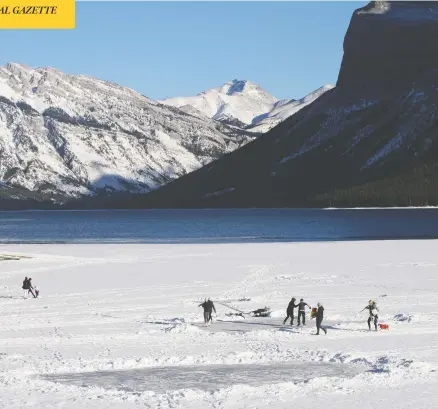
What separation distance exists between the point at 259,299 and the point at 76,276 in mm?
24082

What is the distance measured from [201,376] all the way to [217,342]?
7064mm

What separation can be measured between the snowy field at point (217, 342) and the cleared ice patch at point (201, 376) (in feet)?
0.15

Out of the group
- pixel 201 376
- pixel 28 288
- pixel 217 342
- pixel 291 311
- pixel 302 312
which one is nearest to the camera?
pixel 201 376

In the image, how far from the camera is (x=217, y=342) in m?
37.8

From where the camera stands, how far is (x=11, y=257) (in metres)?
90.6

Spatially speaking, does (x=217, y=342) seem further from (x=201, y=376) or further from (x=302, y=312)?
(x=201, y=376)

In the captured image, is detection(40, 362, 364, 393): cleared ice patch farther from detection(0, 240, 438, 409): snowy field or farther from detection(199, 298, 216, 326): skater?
detection(199, 298, 216, 326): skater

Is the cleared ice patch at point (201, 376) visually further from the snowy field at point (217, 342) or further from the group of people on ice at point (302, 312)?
the group of people on ice at point (302, 312)

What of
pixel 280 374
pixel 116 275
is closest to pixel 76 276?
pixel 116 275

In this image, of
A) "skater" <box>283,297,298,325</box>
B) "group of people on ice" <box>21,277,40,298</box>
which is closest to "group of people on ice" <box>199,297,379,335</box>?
"skater" <box>283,297,298,325</box>

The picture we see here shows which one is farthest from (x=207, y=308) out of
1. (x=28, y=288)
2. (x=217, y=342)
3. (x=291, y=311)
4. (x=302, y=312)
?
(x=28, y=288)

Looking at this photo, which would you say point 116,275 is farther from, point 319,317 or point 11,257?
point 319,317

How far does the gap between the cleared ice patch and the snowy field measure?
0.15 ft

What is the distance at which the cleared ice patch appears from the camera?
2941 centimetres
